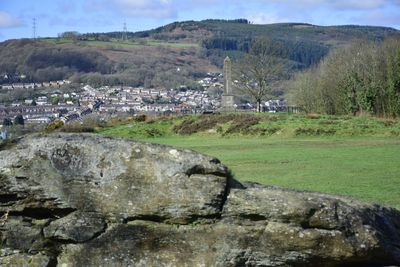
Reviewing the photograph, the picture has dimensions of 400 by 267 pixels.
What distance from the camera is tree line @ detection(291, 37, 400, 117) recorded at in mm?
70750

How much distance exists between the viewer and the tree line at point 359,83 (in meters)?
70.8

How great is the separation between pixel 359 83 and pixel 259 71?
44.7 ft

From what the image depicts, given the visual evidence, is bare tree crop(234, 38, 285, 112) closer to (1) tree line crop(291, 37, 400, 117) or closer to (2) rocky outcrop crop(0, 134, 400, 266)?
(1) tree line crop(291, 37, 400, 117)

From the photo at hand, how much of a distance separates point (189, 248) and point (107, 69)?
194163 millimetres

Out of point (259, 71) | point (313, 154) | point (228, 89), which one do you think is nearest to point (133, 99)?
point (228, 89)

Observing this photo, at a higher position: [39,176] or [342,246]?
[39,176]

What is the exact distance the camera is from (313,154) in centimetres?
3934

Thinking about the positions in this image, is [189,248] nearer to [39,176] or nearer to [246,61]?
[39,176]

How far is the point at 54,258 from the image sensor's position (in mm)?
9352

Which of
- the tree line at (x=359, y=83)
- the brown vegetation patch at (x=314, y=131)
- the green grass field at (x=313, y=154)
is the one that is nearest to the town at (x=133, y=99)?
the tree line at (x=359, y=83)

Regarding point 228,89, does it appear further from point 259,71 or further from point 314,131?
point 314,131

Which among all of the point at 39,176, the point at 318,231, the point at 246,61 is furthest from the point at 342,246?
the point at 246,61

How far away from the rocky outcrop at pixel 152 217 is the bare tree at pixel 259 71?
72.9m

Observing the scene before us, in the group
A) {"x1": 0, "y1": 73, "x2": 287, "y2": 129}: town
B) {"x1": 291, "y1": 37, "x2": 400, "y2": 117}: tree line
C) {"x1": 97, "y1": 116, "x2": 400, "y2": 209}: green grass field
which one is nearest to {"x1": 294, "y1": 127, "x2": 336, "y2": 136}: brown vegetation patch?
{"x1": 97, "y1": 116, "x2": 400, "y2": 209}: green grass field
